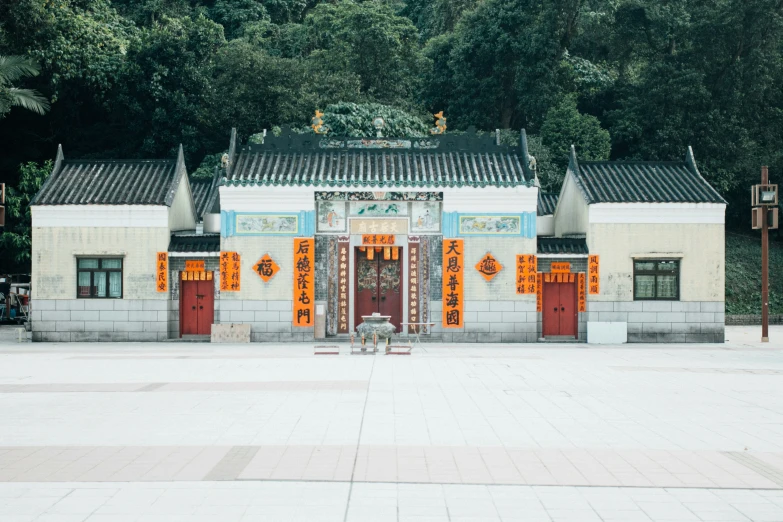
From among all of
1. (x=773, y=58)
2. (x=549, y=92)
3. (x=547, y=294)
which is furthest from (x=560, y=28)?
(x=547, y=294)

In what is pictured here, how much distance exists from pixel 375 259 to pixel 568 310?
17.8 feet

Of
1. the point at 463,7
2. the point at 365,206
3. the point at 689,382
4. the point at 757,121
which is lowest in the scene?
the point at 689,382

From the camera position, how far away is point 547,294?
23.6m

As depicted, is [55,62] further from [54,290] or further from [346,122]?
[54,290]

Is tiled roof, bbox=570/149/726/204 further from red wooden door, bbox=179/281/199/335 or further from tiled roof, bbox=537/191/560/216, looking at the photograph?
red wooden door, bbox=179/281/199/335

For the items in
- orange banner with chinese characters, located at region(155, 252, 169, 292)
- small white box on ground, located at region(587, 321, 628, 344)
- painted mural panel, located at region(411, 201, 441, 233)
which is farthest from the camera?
painted mural panel, located at region(411, 201, 441, 233)

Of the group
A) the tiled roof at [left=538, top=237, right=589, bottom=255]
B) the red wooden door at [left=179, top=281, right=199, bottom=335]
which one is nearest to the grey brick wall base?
the red wooden door at [left=179, top=281, right=199, bottom=335]

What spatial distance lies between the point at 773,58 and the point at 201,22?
24.6 meters

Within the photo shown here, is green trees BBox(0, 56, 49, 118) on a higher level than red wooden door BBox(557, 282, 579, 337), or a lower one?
higher

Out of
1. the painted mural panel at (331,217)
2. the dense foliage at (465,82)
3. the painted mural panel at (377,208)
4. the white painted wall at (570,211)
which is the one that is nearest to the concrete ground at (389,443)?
the painted mural panel at (331,217)

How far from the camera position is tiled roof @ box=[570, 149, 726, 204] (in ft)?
75.4

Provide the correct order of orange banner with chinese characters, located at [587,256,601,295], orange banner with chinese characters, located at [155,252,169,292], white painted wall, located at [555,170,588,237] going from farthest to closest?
white painted wall, located at [555,170,588,237], orange banner with chinese characters, located at [587,256,601,295], orange banner with chinese characters, located at [155,252,169,292]

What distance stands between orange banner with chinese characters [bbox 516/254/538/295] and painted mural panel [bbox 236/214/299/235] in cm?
592

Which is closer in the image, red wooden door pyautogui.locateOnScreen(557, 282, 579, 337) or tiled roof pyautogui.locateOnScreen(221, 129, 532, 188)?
tiled roof pyautogui.locateOnScreen(221, 129, 532, 188)
